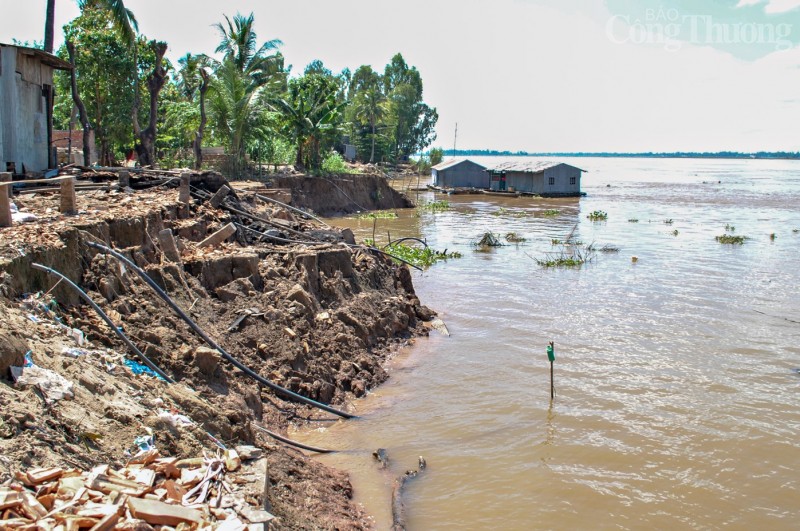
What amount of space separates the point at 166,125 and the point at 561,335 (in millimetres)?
26866

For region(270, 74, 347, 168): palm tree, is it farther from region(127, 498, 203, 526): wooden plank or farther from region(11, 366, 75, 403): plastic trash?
region(127, 498, 203, 526): wooden plank

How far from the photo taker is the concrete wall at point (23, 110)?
12523 millimetres

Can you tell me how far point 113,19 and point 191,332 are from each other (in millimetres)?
14949

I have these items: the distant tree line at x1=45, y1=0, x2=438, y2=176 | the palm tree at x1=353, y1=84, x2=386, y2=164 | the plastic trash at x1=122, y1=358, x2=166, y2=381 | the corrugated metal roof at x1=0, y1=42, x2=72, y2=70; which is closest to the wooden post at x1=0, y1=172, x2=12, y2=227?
the plastic trash at x1=122, y1=358, x2=166, y2=381

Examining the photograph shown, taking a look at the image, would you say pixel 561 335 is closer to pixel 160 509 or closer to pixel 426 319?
pixel 426 319

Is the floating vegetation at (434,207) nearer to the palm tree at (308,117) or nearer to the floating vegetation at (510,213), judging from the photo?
the floating vegetation at (510,213)

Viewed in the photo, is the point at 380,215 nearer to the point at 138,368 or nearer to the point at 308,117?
the point at 308,117

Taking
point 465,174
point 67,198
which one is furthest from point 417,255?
point 465,174

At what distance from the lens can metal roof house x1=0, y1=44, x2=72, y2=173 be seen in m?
12.5

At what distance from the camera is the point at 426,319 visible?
13766 millimetres

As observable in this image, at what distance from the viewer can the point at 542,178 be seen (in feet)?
173

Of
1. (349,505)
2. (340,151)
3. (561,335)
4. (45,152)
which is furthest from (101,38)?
(340,151)

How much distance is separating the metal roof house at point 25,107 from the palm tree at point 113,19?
3888mm

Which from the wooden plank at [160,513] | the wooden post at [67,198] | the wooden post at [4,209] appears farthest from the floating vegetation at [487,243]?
the wooden plank at [160,513]
